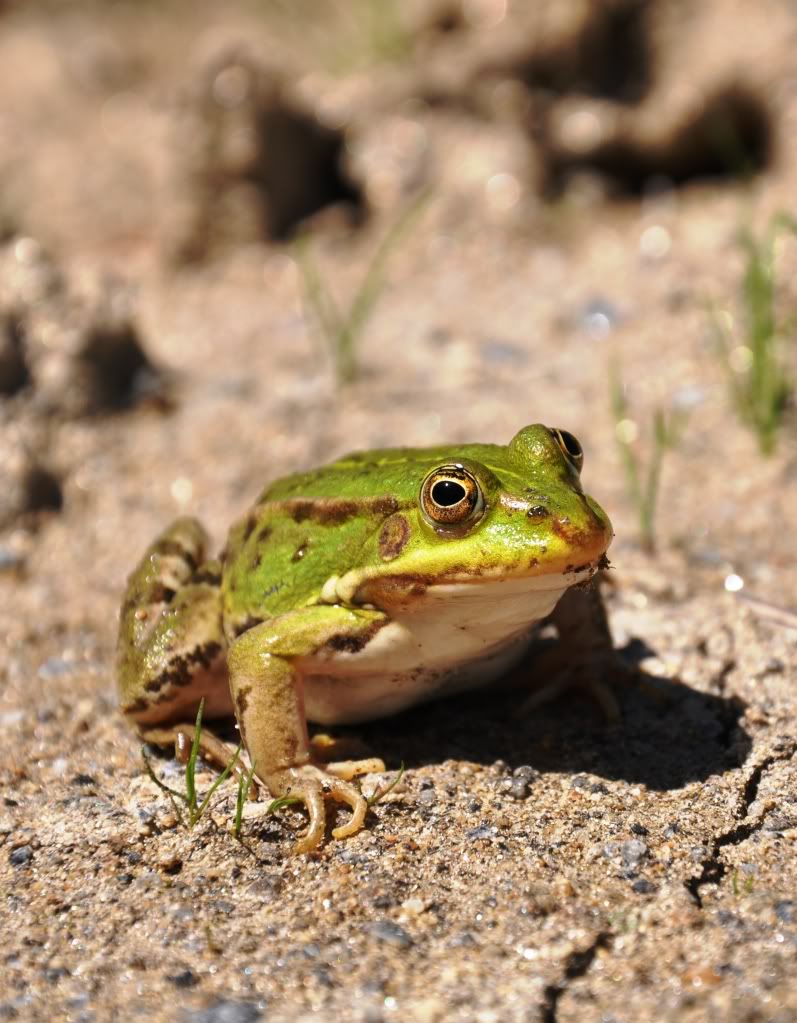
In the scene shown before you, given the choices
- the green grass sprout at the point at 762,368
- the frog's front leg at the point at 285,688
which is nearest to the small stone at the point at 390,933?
the frog's front leg at the point at 285,688

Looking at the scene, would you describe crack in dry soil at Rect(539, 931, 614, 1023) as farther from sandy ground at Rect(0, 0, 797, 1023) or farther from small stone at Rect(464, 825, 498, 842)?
small stone at Rect(464, 825, 498, 842)

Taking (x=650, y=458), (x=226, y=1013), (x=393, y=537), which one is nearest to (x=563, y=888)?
(x=226, y=1013)

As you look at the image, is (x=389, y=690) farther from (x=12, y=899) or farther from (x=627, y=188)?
(x=627, y=188)

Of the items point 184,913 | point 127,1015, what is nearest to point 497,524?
point 184,913

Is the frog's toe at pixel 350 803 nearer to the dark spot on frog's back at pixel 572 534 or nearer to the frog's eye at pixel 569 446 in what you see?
the dark spot on frog's back at pixel 572 534

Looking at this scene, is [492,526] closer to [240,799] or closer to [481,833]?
[481,833]
